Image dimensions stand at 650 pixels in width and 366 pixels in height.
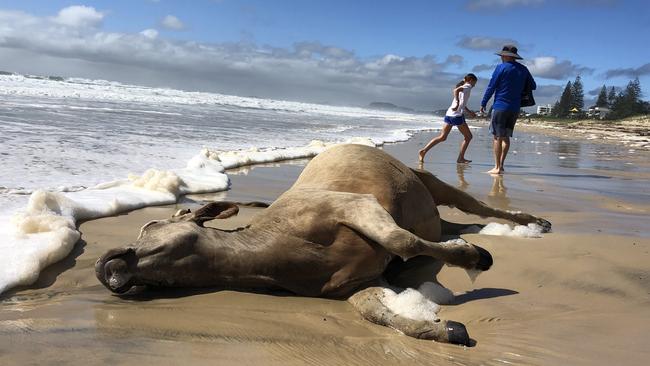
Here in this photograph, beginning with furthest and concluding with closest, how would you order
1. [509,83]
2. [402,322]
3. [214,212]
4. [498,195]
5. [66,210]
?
1. [509,83]
2. [498,195]
3. [66,210]
4. [214,212]
5. [402,322]

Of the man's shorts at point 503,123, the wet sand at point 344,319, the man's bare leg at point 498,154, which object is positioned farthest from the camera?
the man's shorts at point 503,123

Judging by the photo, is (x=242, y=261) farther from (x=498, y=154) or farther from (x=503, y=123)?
(x=503, y=123)

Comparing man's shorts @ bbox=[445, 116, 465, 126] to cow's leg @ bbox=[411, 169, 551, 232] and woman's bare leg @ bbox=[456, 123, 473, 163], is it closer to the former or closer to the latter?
woman's bare leg @ bbox=[456, 123, 473, 163]

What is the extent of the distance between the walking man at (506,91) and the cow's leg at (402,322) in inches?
289

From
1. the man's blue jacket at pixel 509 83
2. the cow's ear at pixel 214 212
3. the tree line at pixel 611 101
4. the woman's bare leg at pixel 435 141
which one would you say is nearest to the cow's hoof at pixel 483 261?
the cow's ear at pixel 214 212

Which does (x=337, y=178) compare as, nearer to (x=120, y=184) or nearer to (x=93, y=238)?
(x=93, y=238)

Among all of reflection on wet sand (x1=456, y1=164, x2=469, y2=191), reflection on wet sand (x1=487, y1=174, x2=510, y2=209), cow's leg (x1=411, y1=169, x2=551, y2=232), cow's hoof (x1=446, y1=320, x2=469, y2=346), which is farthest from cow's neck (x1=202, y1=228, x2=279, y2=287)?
reflection on wet sand (x1=456, y1=164, x2=469, y2=191)

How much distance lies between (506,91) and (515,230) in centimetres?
584

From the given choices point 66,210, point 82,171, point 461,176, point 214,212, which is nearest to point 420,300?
point 214,212

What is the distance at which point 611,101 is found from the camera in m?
97.5

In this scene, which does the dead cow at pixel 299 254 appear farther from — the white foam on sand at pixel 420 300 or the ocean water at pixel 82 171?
the ocean water at pixel 82 171

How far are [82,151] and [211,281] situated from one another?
20.4ft

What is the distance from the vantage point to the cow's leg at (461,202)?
483 cm

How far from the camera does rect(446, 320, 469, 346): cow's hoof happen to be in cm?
252
